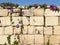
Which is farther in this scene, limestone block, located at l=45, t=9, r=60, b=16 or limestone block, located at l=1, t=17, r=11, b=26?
limestone block, located at l=1, t=17, r=11, b=26

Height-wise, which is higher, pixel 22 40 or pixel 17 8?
pixel 17 8

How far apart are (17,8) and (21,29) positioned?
61 cm

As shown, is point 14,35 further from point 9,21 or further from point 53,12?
point 53,12

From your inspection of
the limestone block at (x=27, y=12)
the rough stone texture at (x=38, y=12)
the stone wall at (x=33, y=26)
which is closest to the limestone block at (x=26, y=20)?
the stone wall at (x=33, y=26)

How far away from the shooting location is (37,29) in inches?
559

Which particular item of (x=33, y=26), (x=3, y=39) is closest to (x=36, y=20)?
(x=33, y=26)

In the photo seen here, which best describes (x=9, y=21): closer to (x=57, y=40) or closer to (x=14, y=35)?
(x=14, y=35)

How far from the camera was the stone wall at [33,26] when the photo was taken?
14.1 m

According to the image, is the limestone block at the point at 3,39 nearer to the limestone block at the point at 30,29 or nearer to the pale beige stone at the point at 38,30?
the limestone block at the point at 30,29

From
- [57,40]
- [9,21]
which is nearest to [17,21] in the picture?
[9,21]

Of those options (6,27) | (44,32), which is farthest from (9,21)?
(44,32)

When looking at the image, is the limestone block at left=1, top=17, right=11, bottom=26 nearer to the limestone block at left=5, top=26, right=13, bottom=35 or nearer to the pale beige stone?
the limestone block at left=5, top=26, right=13, bottom=35

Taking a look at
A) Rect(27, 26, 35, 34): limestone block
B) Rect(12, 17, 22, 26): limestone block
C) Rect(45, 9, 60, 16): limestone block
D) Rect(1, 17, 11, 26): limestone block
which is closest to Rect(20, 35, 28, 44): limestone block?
Answer: Rect(27, 26, 35, 34): limestone block

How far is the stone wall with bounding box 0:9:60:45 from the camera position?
14148 millimetres
